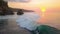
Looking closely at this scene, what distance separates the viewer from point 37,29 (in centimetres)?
81

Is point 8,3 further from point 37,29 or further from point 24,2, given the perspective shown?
point 37,29

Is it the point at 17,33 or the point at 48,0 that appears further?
the point at 48,0

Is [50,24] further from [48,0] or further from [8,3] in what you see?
[8,3]

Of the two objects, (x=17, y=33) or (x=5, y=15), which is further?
(x=5, y=15)

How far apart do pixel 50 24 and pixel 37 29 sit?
0.15 meters

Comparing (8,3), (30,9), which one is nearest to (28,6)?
(30,9)

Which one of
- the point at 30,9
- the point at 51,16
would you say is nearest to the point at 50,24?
the point at 51,16

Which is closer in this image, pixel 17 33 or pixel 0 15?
pixel 17 33

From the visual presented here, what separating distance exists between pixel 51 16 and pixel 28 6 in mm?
181

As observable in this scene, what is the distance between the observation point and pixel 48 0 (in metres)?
1.00

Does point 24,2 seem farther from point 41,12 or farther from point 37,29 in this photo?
point 37,29

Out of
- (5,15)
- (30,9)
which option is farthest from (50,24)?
(5,15)

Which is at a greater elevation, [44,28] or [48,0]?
[48,0]

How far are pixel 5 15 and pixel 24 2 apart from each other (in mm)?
167
